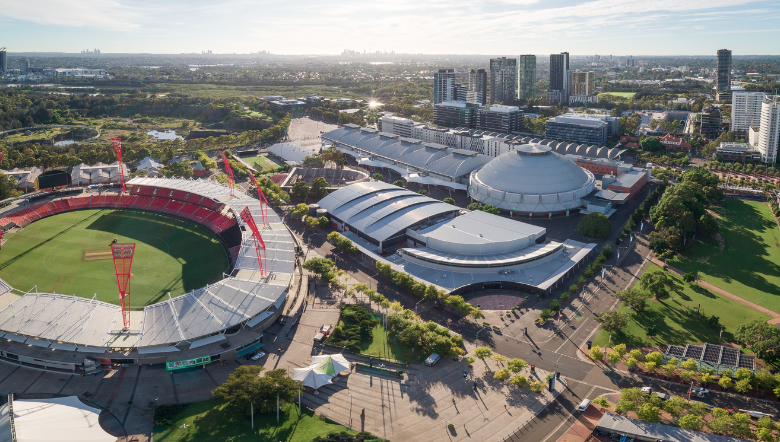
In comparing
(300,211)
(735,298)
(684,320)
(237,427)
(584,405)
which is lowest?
(237,427)

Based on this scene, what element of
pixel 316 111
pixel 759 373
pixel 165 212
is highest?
pixel 316 111

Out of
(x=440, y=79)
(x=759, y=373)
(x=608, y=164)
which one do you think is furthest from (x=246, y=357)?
(x=440, y=79)

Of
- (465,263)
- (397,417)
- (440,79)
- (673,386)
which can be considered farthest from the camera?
(440,79)

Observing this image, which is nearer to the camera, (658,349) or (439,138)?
(658,349)

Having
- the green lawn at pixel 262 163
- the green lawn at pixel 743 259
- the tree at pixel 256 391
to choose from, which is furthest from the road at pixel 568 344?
the green lawn at pixel 262 163

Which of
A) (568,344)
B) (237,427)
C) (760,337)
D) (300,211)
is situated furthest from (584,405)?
(300,211)

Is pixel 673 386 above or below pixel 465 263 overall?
below

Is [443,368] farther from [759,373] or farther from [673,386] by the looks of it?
[759,373]

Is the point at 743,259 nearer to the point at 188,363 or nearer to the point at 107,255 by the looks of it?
the point at 188,363
